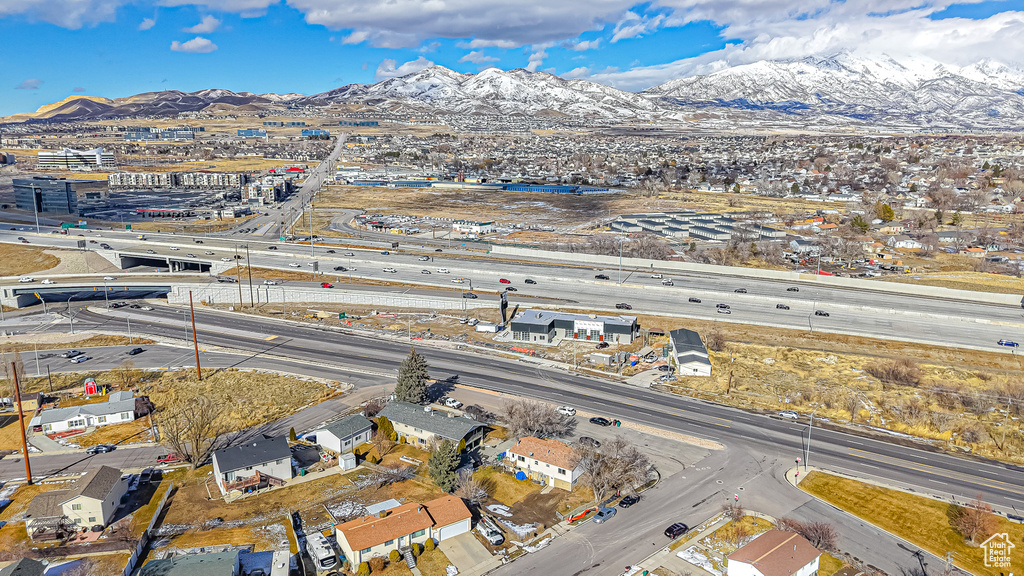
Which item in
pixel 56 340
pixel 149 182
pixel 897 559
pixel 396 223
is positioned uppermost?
pixel 149 182

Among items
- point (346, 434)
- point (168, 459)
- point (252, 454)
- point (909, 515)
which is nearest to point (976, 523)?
point (909, 515)

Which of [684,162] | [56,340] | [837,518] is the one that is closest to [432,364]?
[837,518]

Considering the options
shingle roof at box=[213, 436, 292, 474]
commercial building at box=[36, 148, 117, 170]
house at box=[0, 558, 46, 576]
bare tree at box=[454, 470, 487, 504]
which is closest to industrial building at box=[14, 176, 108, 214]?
commercial building at box=[36, 148, 117, 170]

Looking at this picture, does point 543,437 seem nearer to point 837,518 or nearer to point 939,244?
point 837,518

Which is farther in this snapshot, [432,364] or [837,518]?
[432,364]

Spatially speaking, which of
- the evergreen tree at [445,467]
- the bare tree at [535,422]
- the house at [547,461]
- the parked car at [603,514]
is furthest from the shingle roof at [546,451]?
the evergreen tree at [445,467]

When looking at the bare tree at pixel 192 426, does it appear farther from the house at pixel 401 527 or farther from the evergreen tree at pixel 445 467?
the evergreen tree at pixel 445 467
